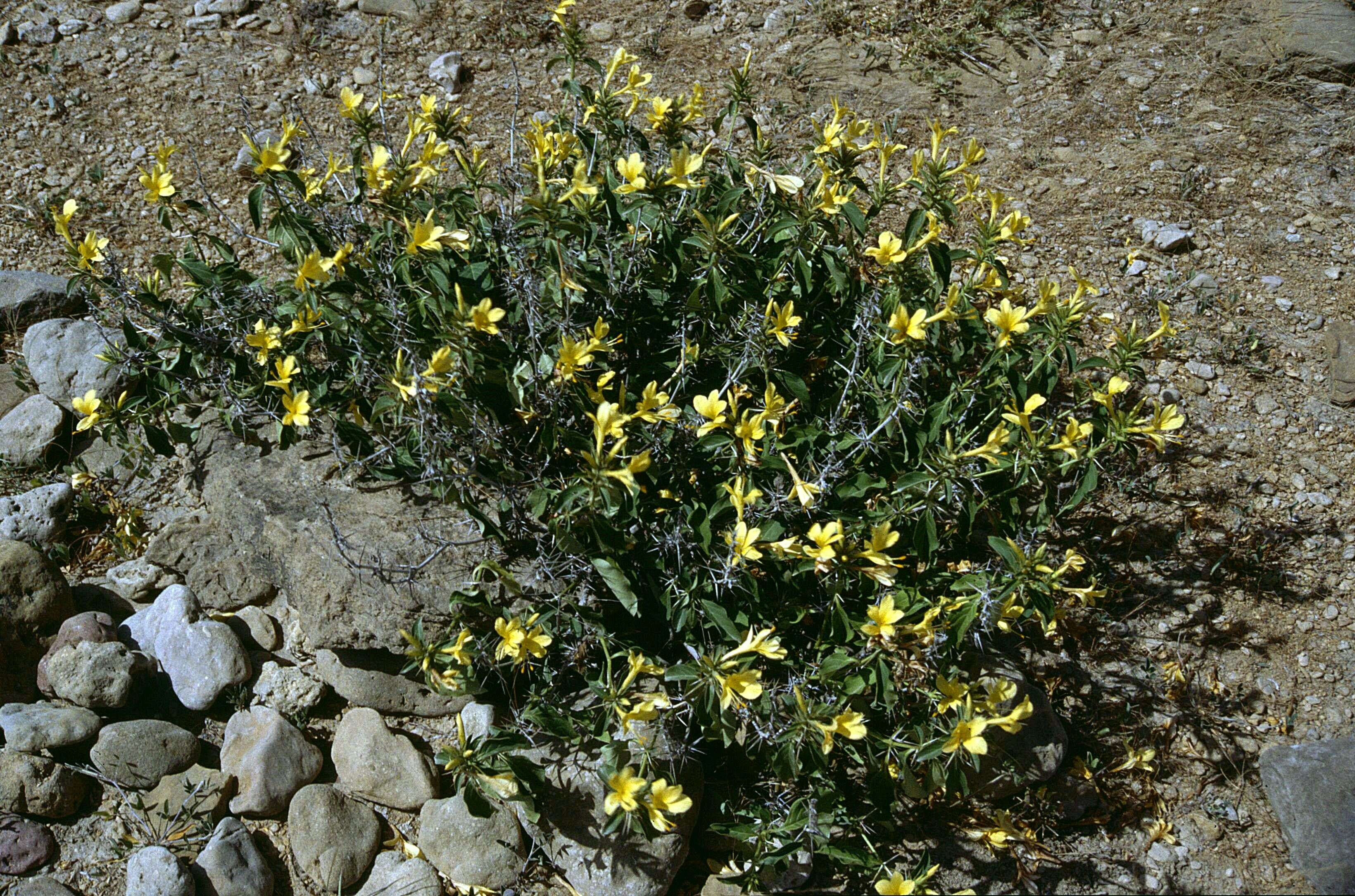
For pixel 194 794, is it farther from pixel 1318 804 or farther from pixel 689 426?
pixel 1318 804

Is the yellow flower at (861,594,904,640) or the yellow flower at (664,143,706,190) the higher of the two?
the yellow flower at (664,143,706,190)

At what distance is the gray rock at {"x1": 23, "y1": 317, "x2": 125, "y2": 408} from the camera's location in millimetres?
3686

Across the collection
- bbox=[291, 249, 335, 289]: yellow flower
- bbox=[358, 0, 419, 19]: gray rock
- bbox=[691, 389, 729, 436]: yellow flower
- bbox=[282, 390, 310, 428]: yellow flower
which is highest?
bbox=[291, 249, 335, 289]: yellow flower

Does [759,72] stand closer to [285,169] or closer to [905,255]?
[905,255]

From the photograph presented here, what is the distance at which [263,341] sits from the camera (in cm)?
288

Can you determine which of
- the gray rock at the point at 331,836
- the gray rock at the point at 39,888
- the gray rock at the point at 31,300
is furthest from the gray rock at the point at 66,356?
the gray rock at the point at 331,836

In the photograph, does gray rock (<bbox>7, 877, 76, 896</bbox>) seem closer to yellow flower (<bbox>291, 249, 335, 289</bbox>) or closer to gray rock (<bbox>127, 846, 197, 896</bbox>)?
gray rock (<bbox>127, 846, 197, 896</bbox>)

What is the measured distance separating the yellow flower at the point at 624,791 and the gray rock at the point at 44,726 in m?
1.72

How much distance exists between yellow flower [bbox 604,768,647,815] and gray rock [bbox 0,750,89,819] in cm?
171

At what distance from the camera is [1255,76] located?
4691 mm

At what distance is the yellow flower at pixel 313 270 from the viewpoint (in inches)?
101

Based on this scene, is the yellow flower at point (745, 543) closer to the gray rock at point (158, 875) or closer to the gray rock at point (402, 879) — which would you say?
the gray rock at point (402, 879)

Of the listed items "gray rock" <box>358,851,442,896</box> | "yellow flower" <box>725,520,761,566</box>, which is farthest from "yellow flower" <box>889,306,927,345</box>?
"gray rock" <box>358,851,442,896</box>

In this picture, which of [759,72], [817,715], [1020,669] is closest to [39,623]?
[817,715]
